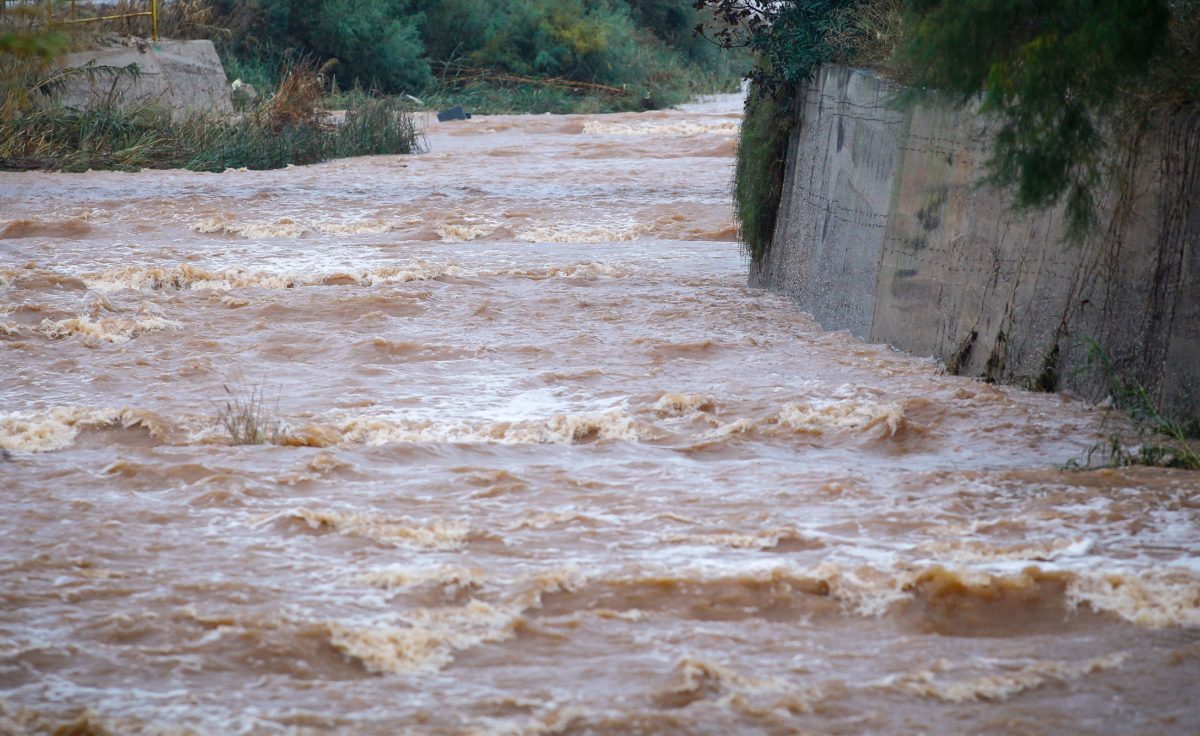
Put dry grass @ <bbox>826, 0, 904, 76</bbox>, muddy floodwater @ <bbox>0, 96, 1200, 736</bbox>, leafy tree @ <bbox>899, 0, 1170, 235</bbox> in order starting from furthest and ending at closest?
dry grass @ <bbox>826, 0, 904, 76</bbox>
leafy tree @ <bbox>899, 0, 1170, 235</bbox>
muddy floodwater @ <bbox>0, 96, 1200, 736</bbox>

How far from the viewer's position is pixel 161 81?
24.3 m

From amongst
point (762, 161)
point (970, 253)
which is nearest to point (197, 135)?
point (762, 161)

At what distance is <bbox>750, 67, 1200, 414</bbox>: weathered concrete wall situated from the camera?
6879 millimetres

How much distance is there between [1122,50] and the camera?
5617mm

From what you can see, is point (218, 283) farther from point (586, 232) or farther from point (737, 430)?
point (737, 430)

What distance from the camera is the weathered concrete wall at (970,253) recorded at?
22.6ft

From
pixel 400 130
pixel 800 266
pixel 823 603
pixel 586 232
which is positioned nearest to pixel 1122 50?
pixel 823 603

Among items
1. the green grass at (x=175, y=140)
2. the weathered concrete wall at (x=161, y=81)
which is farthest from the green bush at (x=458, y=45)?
the green grass at (x=175, y=140)

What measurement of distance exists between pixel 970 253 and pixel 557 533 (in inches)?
165

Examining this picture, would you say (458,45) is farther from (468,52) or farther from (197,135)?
(197,135)

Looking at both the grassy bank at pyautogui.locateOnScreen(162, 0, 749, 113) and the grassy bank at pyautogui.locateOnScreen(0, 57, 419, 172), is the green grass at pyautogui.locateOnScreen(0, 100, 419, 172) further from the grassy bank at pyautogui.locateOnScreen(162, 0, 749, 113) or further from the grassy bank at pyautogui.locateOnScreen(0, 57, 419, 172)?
the grassy bank at pyautogui.locateOnScreen(162, 0, 749, 113)

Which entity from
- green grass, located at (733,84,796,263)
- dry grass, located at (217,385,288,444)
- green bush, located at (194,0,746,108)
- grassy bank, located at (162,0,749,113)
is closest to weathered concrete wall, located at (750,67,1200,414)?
green grass, located at (733,84,796,263)

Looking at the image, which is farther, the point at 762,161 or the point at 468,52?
the point at 468,52

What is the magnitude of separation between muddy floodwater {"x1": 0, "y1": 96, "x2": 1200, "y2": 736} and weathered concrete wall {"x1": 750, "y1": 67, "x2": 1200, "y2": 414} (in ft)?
1.19
